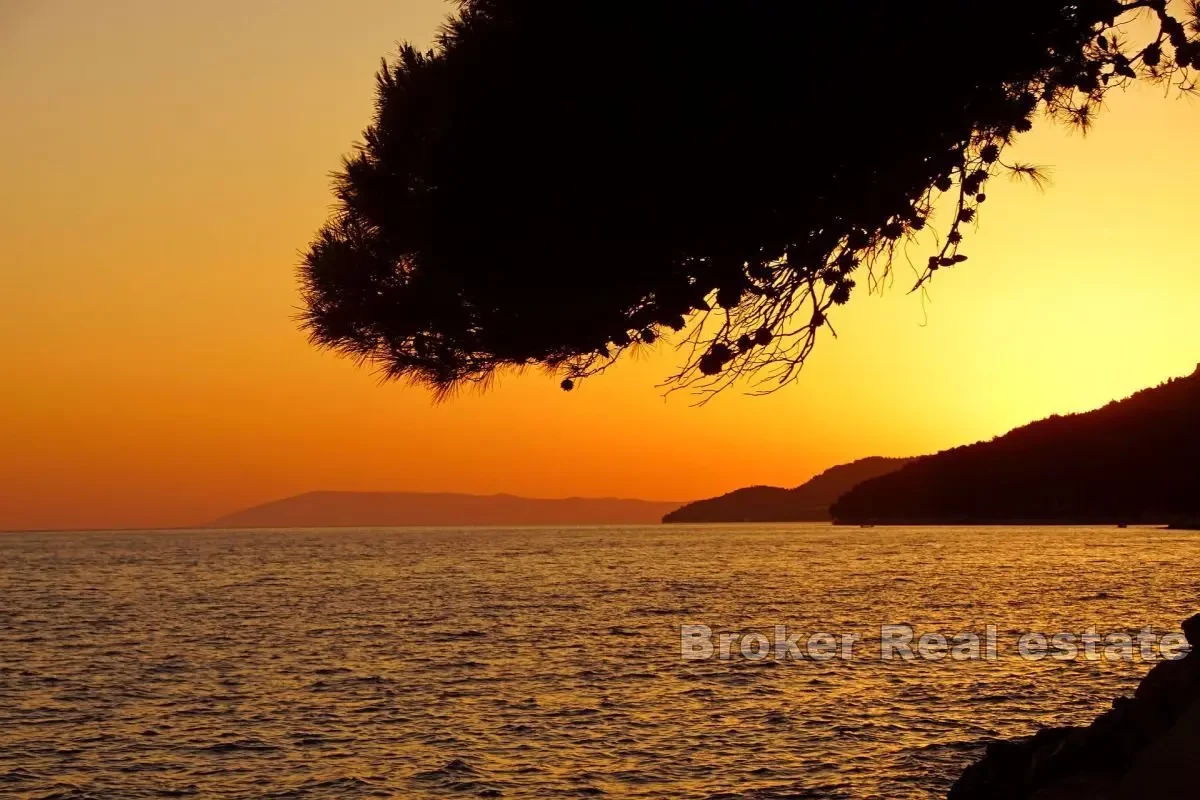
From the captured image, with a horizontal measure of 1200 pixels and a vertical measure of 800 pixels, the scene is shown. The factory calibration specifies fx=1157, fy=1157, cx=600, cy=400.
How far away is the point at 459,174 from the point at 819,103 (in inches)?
127

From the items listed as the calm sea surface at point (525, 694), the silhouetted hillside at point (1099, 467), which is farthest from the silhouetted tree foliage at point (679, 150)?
the silhouetted hillside at point (1099, 467)

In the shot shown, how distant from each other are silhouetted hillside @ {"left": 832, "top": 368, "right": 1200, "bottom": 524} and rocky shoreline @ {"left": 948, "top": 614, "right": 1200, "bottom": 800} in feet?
474

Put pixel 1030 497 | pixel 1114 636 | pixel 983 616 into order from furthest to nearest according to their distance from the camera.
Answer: pixel 1030 497 < pixel 983 616 < pixel 1114 636

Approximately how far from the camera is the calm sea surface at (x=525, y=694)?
70.8 ft

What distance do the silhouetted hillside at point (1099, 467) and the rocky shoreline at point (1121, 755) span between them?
145m

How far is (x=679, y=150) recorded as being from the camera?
32.1 feet

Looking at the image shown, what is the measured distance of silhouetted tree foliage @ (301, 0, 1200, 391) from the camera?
963 cm

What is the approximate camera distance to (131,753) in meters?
24.4

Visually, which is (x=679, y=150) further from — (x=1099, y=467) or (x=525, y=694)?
(x=1099, y=467)

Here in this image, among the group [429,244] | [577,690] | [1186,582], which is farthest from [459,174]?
[1186,582]

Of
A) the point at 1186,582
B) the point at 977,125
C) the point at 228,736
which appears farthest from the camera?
the point at 1186,582

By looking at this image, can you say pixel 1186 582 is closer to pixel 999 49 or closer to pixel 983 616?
pixel 983 616

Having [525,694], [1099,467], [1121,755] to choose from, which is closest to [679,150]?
[1121,755]

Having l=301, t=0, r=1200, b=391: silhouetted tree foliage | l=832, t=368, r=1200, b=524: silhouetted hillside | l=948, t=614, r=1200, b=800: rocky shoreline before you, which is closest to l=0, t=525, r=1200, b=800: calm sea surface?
l=948, t=614, r=1200, b=800: rocky shoreline
